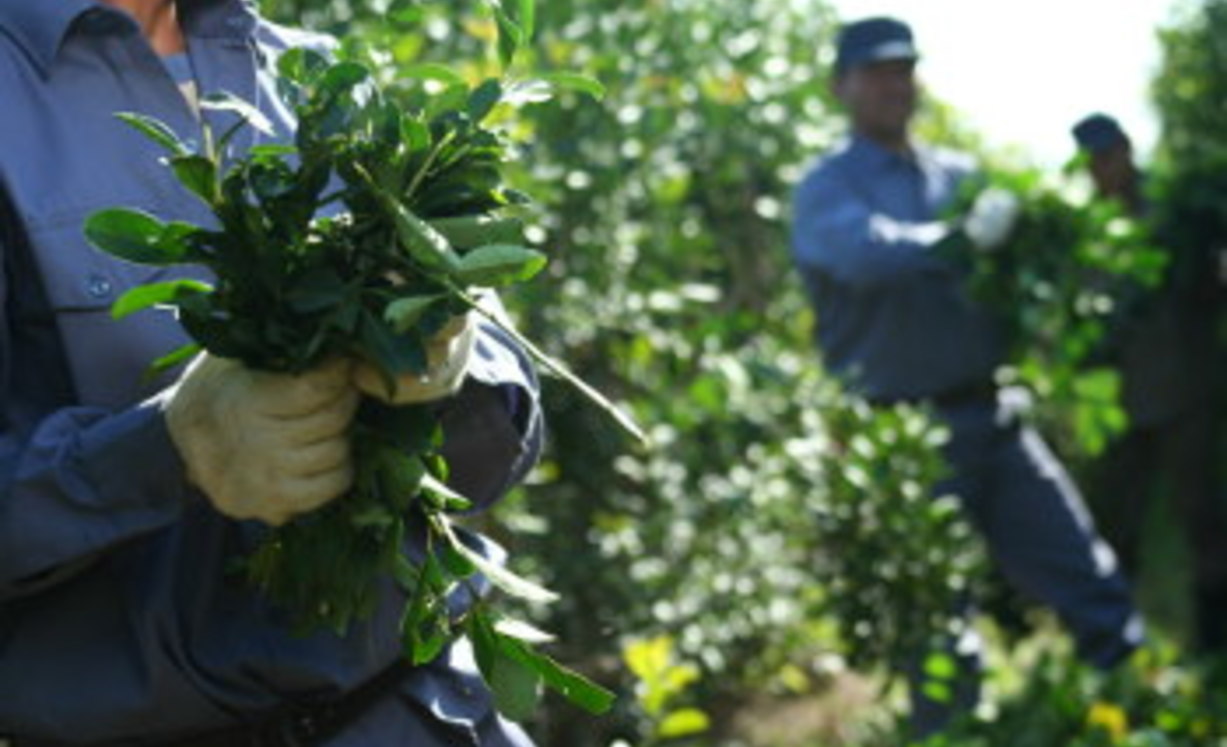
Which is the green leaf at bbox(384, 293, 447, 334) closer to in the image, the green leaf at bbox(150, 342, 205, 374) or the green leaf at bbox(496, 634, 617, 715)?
the green leaf at bbox(150, 342, 205, 374)

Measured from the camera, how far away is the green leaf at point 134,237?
195cm

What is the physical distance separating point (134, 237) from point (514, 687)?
532mm

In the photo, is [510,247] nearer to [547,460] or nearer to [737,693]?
[547,460]

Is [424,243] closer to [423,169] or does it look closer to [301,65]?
[423,169]

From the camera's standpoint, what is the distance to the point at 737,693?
506 centimetres

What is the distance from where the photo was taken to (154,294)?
196cm

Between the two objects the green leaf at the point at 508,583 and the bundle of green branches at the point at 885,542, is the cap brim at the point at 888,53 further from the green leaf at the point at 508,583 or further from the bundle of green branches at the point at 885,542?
the green leaf at the point at 508,583

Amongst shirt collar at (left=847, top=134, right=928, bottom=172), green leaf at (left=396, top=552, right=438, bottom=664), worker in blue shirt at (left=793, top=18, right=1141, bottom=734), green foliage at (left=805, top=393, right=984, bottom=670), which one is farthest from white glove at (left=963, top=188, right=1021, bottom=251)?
green leaf at (left=396, top=552, right=438, bottom=664)

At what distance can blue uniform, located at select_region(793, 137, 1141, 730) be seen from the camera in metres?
5.09

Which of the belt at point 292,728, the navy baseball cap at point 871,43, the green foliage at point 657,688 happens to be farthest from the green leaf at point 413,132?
the navy baseball cap at point 871,43

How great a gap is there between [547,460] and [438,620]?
2.05 metres

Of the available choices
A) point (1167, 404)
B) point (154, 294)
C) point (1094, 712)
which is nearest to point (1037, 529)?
point (1094, 712)

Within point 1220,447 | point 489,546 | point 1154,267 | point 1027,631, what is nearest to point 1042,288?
point 1154,267

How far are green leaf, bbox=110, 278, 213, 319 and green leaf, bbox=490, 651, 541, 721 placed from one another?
442mm
